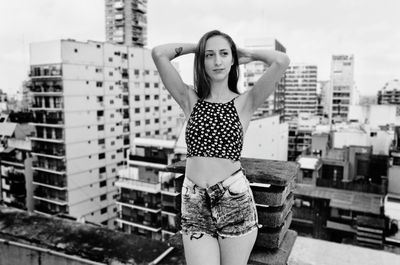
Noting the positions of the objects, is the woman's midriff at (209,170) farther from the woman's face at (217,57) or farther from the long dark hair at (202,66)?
the woman's face at (217,57)

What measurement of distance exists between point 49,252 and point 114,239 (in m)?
0.79

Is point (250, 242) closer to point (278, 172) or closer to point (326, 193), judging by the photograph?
point (278, 172)

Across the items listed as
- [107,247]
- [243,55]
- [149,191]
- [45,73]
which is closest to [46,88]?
[45,73]

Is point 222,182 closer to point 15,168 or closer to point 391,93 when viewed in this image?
point 15,168

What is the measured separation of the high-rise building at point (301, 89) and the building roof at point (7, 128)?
7084cm

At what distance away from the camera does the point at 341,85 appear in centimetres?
7444

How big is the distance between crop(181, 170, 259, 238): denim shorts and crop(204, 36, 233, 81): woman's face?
2.43 feet

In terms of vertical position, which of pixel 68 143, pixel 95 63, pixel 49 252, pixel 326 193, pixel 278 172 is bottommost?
pixel 326 193

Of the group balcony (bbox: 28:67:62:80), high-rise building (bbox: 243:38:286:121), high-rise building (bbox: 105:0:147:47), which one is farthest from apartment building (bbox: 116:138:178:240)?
high-rise building (bbox: 105:0:147:47)

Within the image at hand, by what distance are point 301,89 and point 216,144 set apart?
94.3m

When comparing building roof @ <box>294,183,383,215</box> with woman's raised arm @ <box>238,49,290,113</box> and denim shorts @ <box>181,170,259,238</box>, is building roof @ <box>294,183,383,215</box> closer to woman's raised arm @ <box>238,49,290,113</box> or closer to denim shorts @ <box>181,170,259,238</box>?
woman's raised arm @ <box>238,49,290,113</box>

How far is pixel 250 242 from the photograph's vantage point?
2320 mm

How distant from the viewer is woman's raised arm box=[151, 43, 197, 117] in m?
2.58

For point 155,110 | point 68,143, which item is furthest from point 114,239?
point 155,110
